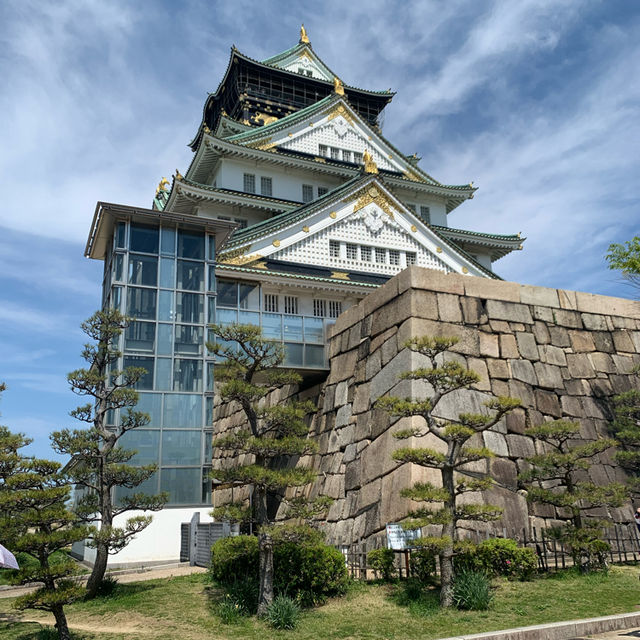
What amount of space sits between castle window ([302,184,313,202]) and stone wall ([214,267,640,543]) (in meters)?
13.8

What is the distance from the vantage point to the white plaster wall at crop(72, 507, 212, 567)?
14164mm

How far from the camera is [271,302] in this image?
2248 centimetres

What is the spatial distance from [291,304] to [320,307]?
46.1 inches

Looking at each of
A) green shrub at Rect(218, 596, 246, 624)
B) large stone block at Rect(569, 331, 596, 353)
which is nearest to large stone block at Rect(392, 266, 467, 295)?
large stone block at Rect(569, 331, 596, 353)

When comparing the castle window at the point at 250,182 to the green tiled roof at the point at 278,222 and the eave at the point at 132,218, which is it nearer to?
the green tiled roof at the point at 278,222

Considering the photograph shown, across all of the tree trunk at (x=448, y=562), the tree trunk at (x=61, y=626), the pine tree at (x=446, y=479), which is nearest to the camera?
the tree trunk at (x=61, y=626)

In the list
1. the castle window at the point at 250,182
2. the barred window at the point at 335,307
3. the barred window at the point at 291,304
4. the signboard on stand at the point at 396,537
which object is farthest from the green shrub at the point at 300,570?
the castle window at the point at 250,182

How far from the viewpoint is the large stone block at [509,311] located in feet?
48.4

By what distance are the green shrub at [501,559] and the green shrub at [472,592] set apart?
2.62ft

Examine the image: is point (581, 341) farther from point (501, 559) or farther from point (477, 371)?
point (501, 559)

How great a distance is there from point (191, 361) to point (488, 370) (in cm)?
755

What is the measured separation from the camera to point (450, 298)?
1438cm

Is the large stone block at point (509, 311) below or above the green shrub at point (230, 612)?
above

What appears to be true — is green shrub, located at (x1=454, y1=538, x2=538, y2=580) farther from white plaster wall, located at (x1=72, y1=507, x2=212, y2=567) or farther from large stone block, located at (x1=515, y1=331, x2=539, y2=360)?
white plaster wall, located at (x1=72, y1=507, x2=212, y2=567)
